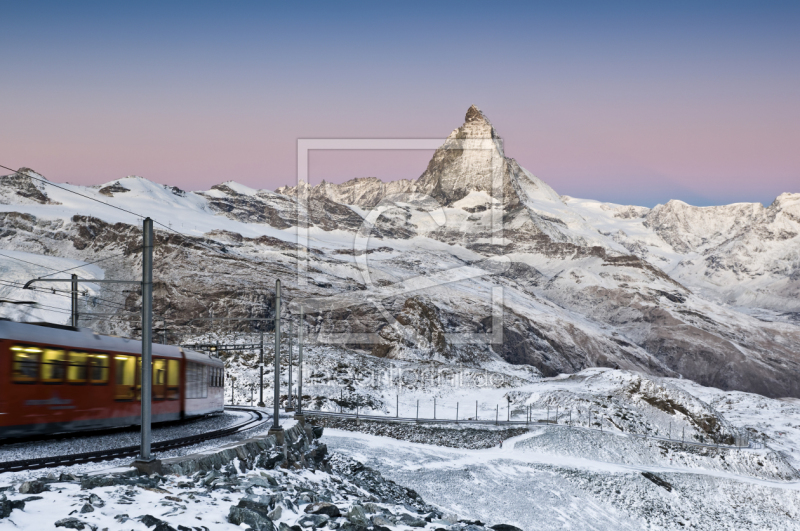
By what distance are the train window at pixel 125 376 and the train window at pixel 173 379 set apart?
4.35 m

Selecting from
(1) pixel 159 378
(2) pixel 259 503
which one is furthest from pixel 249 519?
(1) pixel 159 378

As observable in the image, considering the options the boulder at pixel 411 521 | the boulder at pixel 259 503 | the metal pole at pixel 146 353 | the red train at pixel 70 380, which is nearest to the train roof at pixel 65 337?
the red train at pixel 70 380

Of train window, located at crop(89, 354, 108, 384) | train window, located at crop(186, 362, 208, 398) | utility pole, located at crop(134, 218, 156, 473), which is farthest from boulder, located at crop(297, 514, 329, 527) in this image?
train window, located at crop(186, 362, 208, 398)

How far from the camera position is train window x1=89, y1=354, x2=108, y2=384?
29625 mm

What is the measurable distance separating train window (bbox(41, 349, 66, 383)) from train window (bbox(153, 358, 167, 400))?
740cm

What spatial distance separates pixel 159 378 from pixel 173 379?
208 cm

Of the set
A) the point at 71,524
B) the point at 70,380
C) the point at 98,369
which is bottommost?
the point at 71,524

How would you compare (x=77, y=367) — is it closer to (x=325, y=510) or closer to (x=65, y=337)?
(x=65, y=337)

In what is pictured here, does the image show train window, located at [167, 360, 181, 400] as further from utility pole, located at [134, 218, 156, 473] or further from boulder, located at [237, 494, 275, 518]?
boulder, located at [237, 494, 275, 518]

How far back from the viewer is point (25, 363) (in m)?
25.9

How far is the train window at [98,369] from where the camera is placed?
29.6 metres

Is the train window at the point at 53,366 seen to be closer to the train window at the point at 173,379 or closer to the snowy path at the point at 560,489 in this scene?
the train window at the point at 173,379

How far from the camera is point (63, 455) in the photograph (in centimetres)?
2352

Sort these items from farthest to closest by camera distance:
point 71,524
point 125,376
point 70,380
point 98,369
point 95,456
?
point 125,376 → point 98,369 → point 70,380 → point 95,456 → point 71,524
